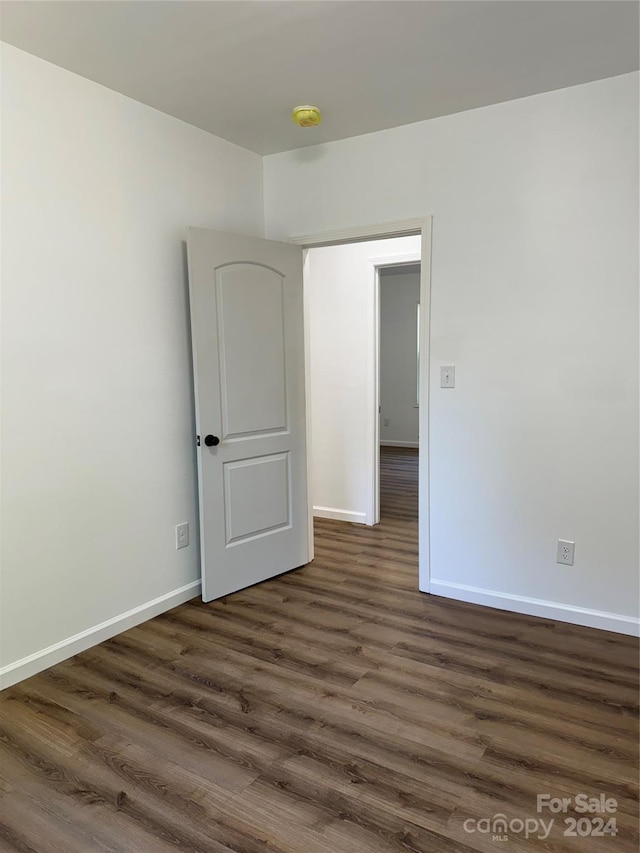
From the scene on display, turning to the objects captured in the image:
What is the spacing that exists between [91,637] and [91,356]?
1.34 meters

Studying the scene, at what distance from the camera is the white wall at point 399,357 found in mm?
8391

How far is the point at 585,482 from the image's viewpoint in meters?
2.76

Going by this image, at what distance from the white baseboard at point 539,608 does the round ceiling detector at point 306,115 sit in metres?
2.56

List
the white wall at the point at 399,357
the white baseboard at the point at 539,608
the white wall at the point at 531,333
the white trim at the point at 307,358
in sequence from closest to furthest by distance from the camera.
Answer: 1. the white wall at the point at 531,333
2. the white baseboard at the point at 539,608
3. the white trim at the point at 307,358
4. the white wall at the point at 399,357

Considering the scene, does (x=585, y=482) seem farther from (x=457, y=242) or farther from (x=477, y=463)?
(x=457, y=242)

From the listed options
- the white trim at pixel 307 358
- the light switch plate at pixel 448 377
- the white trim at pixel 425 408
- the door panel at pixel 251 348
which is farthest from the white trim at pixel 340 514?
the light switch plate at pixel 448 377

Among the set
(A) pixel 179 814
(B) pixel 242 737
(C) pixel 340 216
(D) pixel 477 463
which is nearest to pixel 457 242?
(C) pixel 340 216

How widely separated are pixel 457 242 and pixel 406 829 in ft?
8.45

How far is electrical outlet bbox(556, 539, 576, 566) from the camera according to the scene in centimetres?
282

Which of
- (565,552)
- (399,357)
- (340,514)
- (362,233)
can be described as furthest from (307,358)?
(399,357)

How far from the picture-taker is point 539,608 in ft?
9.60

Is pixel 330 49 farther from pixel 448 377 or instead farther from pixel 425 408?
pixel 425 408

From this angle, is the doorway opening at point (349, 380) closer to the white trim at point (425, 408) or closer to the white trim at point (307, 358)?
the white trim at point (307, 358)

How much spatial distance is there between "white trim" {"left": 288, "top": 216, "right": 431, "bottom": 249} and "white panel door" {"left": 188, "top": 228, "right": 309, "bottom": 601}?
11 cm
